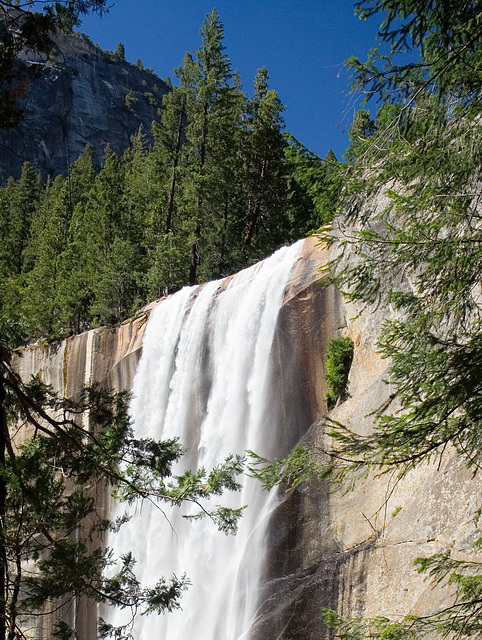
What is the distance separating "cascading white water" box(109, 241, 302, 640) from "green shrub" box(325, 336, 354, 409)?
1.68 metres

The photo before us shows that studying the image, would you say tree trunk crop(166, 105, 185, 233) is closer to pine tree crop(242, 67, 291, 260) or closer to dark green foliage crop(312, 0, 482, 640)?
pine tree crop(242, 67, 291, 260)

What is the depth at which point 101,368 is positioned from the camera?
2122 centimetres

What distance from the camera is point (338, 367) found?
41.1 ft

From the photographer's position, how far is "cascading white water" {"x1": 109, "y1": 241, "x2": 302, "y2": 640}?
12039 millimetres

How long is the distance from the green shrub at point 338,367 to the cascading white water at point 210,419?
5.50 ft

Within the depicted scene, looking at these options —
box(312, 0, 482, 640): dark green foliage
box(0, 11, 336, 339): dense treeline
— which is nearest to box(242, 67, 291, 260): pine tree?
box(0, 11, 336, 339): dense treeline

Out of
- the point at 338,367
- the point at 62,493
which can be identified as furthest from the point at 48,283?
the point at 62,493

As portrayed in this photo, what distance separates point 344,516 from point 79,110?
88.5 m

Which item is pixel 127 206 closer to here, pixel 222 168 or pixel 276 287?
pixel 222 168

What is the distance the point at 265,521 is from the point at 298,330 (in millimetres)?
4505

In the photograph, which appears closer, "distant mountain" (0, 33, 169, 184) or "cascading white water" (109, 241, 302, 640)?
"cascading white water" (109, 241, 302, 640)

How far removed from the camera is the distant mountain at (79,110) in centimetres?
8044

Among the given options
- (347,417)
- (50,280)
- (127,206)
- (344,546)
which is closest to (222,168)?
(127,206)

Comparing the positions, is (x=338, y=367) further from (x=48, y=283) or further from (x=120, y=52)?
(x=120, y=52)
